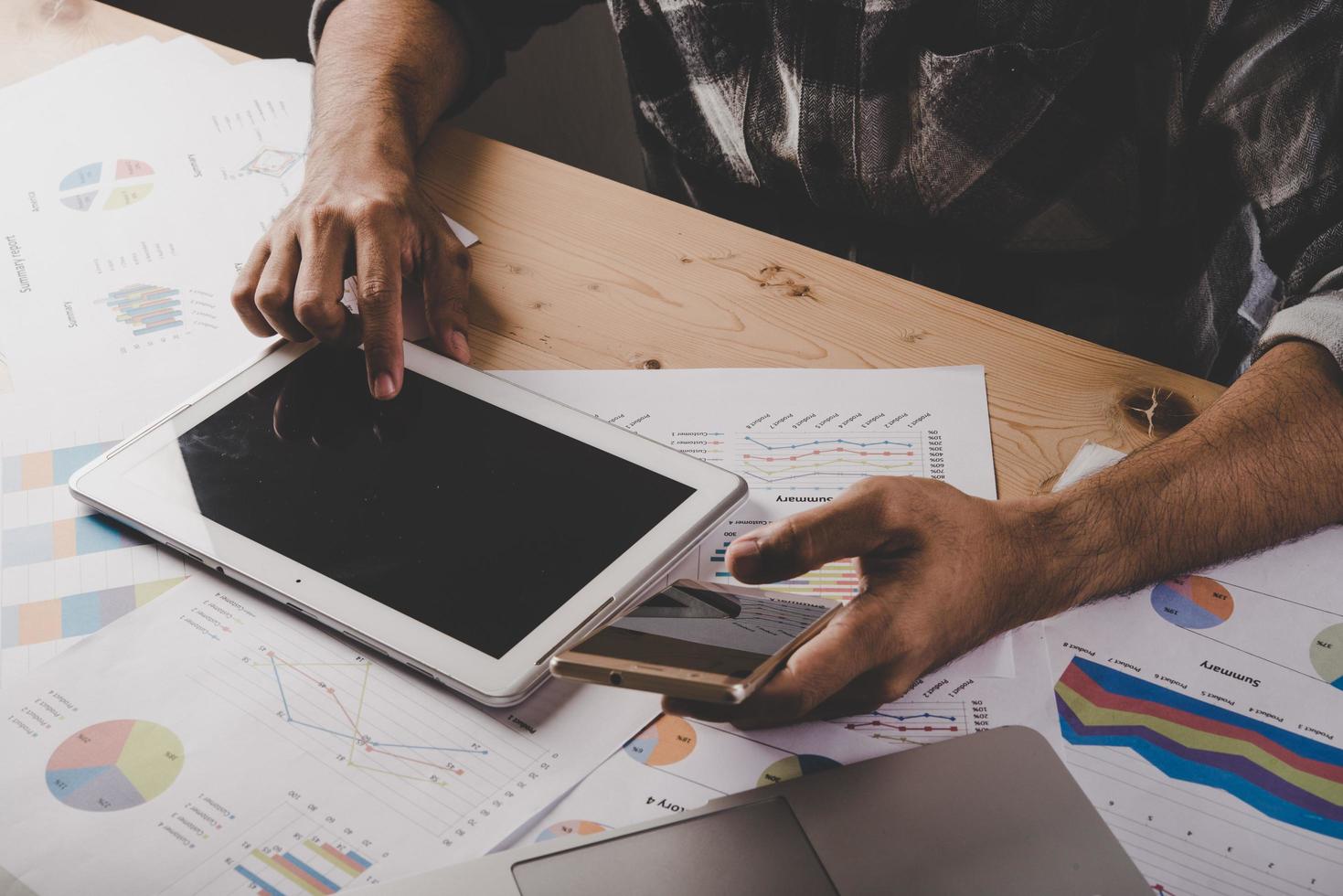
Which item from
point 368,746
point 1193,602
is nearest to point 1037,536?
point 1193,602

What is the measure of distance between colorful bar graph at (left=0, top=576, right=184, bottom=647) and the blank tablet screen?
60mm

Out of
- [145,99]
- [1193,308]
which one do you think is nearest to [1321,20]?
[1193,308]

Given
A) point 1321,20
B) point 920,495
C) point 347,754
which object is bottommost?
point 347,754

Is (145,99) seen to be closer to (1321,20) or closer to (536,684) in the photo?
(536,684)

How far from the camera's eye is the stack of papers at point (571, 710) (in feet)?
1.57

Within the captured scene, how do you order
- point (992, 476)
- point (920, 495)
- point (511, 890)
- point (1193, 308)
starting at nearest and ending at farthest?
point (511, 890), point (920, 495), point (992, 476), point (1193, 308)

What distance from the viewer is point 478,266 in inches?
33.3

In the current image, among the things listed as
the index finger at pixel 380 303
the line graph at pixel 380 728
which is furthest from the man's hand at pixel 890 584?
the index finger at pixel 380 303

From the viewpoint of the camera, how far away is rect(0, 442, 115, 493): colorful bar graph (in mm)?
671

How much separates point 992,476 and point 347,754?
44 centimetres

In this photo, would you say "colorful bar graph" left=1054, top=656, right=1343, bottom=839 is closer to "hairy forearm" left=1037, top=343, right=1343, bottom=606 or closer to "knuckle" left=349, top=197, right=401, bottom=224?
"hairy forearm" left=1037, top=343, right=1343, bottom=606

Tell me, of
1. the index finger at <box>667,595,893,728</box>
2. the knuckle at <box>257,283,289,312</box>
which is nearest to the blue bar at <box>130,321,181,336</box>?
the knuckle at <box>257,283,289,312</box>

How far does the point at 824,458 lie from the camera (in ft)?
2.22

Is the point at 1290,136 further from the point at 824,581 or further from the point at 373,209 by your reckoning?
the point at 373,209
